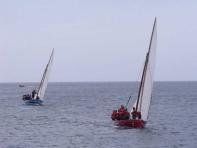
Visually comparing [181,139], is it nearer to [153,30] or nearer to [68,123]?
[153,30]

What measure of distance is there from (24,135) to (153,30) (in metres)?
15.8

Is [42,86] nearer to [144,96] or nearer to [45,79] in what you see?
[45,79]

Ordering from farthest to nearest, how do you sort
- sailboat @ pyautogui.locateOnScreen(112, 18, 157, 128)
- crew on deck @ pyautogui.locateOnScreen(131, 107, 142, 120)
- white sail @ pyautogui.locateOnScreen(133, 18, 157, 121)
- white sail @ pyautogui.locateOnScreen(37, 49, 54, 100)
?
white sail @ pyautogui.locateOnScreen(37, 49, 54, 100) → crew on deck @ pyautogui.locateOnScreen(131, 107, 142, 120) → sailboat @ pyautogui.locateOnScreen(112, 18, 157, 128) → white sail @ pyautogui.locateOnScreen(133, 18, 157, 121)

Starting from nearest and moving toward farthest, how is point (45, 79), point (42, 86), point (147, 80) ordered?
point (147, 80), point (42, 86), point (45, 79)

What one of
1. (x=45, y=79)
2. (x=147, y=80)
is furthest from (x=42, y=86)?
(x=147, y=80)

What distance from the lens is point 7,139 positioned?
4541 centimetres

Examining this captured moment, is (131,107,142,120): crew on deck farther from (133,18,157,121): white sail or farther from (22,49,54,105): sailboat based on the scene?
(22,49,54,105): sailboat

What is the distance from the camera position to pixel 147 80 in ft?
159

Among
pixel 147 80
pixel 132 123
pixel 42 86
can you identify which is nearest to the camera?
pixel 147 80

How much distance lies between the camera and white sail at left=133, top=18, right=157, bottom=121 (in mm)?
46938

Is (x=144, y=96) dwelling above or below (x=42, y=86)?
below

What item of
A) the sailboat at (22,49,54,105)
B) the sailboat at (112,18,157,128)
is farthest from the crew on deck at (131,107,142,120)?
the sailboat at (22,49,54,105)

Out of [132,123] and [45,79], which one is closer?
[132,123]

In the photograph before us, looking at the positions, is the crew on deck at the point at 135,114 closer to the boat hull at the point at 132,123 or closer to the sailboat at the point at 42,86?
the boat hull at the point at 132,123
